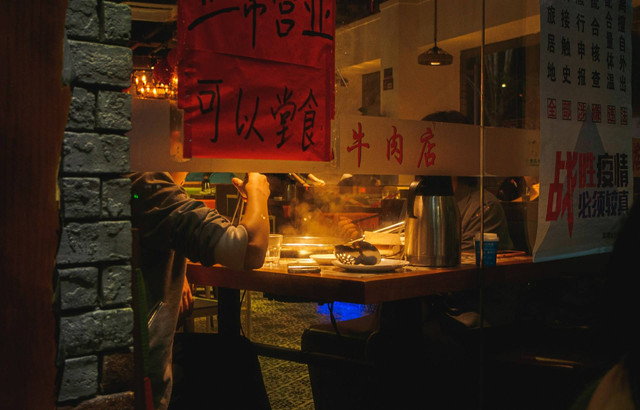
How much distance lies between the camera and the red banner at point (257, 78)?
2166 millimetres

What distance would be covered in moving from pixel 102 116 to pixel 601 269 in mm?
3187

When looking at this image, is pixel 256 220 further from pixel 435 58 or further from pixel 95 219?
pixel 435 58

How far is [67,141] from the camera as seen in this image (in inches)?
63.9

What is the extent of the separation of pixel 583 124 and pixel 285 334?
430 cm

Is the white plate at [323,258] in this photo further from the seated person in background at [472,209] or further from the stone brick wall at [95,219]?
the stone brick wall at [95,219]

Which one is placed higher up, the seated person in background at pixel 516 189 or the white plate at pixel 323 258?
the seated person in background at pixel 516 189

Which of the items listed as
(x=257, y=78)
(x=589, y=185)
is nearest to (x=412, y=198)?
(x=589, y=185)

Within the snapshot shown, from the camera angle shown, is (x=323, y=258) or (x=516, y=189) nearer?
(x=323, y=258)

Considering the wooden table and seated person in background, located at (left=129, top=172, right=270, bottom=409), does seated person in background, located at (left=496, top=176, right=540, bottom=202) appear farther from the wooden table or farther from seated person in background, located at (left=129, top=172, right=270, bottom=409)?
seated person in background, located at (left=129, top=172, right=270, bottom=409)

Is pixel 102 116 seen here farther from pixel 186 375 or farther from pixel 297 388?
pixel 297 388

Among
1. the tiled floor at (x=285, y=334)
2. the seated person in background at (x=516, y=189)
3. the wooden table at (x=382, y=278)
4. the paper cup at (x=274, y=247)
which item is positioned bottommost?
the tiled floor at (x=285, y=334)

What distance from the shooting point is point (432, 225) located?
122 inches

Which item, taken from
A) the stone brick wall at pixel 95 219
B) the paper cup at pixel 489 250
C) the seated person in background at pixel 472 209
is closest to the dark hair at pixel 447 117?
the seated person in background at pixel 472 209

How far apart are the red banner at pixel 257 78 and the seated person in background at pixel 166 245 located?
0.36 meters
